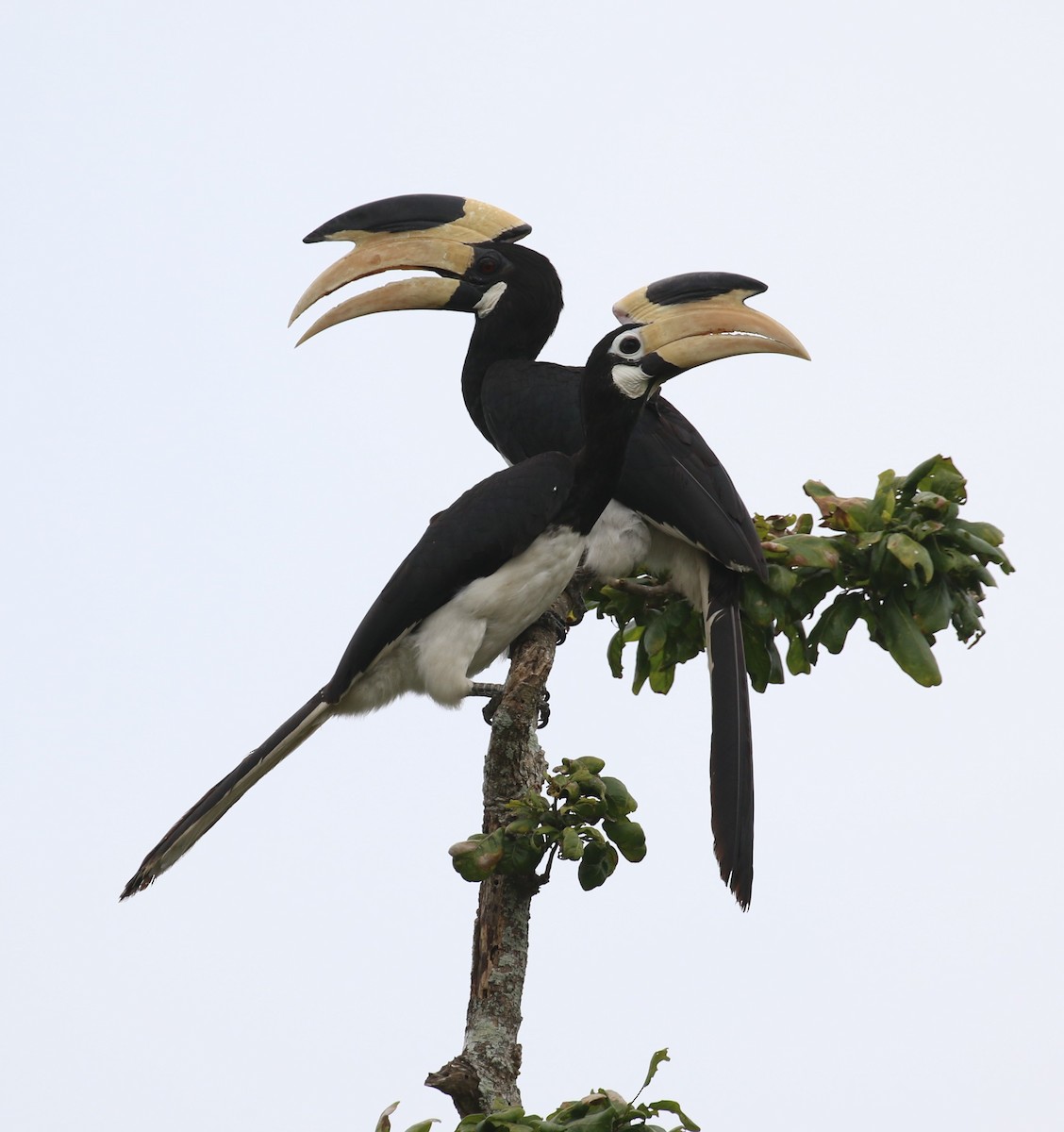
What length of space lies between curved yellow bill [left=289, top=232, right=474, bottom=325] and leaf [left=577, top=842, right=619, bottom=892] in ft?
9.91

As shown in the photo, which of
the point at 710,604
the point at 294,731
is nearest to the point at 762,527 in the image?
the point at 710,604

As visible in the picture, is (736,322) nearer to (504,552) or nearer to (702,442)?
(702,442)

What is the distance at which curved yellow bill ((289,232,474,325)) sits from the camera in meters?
6.29

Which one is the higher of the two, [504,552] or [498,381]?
[498,381]

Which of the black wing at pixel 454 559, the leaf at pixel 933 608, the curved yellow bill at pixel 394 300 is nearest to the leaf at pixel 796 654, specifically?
the leaf at pixel 933 608

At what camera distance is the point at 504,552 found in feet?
16.7

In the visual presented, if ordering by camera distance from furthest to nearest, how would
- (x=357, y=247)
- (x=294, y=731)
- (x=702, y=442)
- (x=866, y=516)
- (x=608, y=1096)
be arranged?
1. (x=357, y=247)
2. (x=702, y=442)
3. (x=294, y=731)
4. (x=866, y=516)
5. (x=608, y=1096)

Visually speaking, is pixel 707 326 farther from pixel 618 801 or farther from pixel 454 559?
pixel 618 801

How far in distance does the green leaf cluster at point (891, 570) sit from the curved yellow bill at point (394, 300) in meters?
2.43

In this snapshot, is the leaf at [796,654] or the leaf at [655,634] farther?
the leaf at [655,634]

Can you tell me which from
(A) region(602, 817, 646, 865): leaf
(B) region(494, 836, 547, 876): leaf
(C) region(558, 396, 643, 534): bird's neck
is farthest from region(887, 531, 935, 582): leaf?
(B) region(494, 836, 547, 876): leaf

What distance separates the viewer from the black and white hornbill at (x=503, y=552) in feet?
16.7

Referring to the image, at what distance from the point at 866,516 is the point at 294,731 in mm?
1981

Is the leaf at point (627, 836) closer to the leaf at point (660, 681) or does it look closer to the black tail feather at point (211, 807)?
the leaf at point (660, 681)
